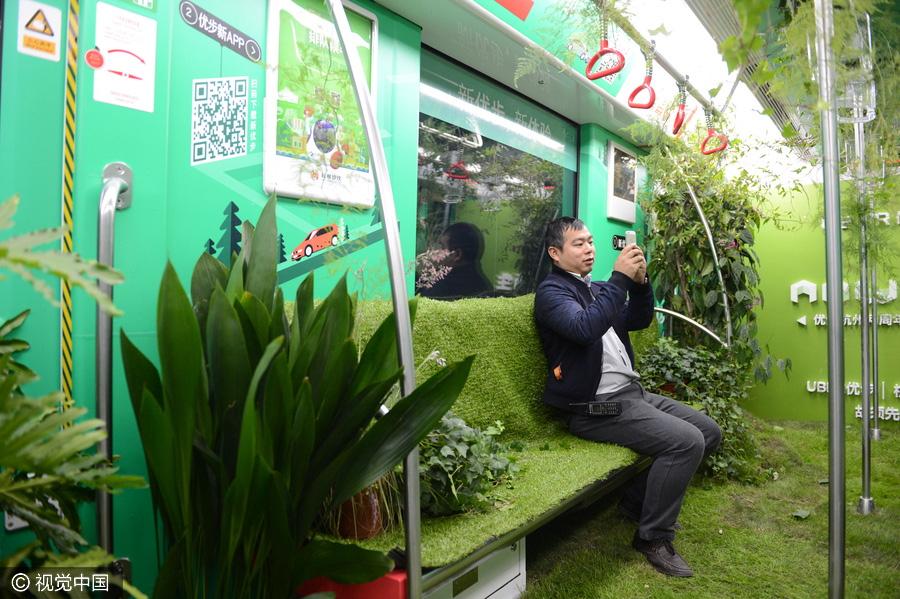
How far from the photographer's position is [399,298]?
116cm

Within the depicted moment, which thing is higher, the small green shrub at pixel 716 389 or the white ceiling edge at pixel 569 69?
the white ceiling edge at pixel 569 69

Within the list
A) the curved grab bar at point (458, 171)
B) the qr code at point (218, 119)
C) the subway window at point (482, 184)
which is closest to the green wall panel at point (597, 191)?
the subway window at point (482, 184)

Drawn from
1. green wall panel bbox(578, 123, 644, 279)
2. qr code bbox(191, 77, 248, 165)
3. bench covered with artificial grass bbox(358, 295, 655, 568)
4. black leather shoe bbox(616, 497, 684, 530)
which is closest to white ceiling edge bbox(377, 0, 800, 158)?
green wall panel bbox(578, 123, 644, 279)

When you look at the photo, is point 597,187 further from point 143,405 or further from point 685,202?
→ point 143,405

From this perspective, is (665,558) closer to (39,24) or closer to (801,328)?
(39,24)

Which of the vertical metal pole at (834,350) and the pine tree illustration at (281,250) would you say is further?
the pine tree illustration at (281,250)

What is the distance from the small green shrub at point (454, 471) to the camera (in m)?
1.52

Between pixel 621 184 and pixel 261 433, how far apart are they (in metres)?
3.89

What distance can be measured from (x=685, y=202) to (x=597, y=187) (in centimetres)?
62

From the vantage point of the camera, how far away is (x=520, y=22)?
2.57 metres

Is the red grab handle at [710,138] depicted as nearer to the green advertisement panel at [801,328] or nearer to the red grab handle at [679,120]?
the red grab handle at [679,120]

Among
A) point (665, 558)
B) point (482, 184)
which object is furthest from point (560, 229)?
point (665, 558)

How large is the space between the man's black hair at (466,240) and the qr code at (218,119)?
1.30 m

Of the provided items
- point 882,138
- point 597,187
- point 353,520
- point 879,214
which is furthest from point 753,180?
point 353,520
